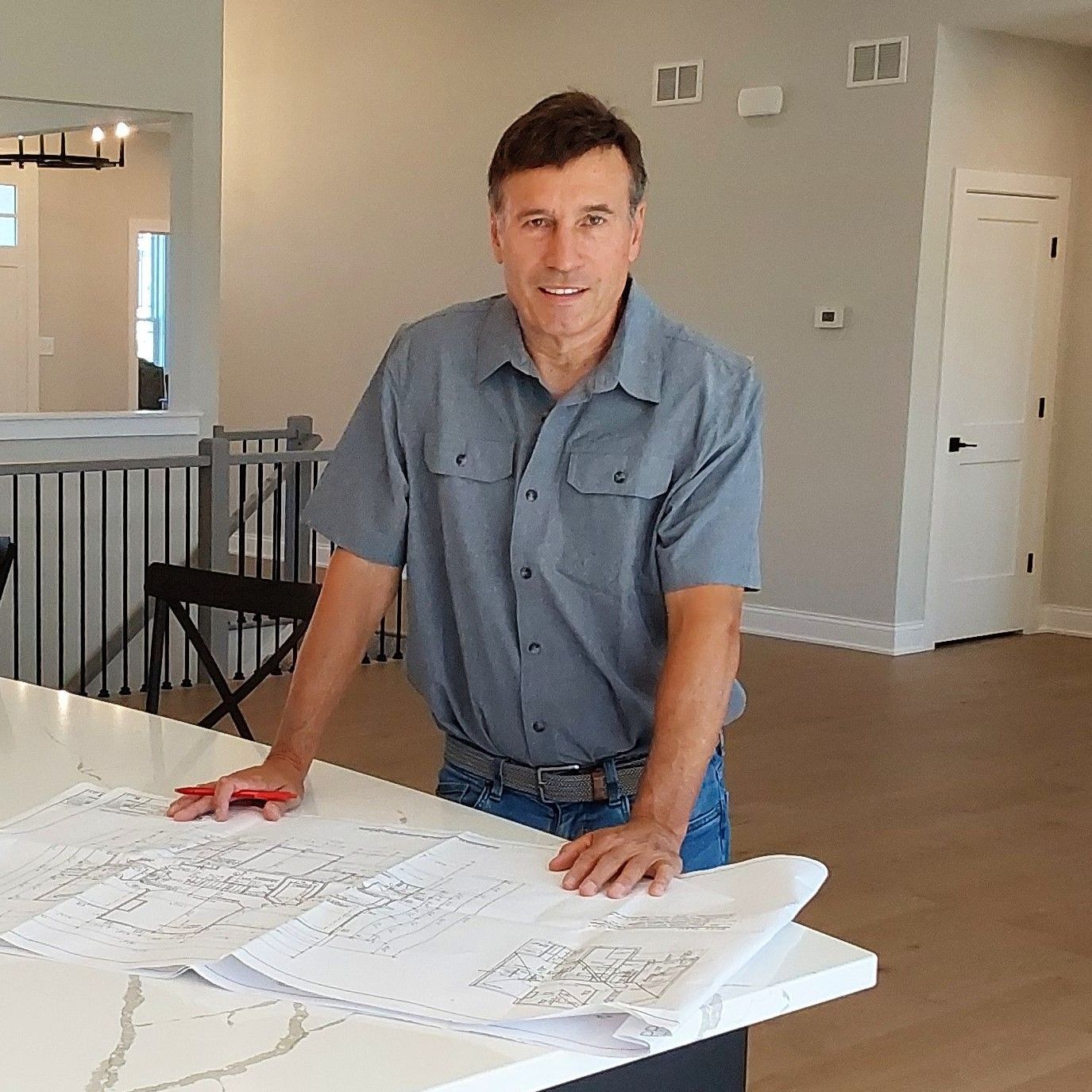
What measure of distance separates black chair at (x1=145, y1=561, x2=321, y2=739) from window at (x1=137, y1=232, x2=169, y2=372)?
1015 centimetres

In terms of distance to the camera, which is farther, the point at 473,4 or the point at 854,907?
the point at 473,4

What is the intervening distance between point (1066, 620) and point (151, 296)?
23.7 feet

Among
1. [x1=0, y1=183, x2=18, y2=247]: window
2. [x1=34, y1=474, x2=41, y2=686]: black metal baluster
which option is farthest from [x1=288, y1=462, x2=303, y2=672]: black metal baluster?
[x1=0, y1=183, x2=18, y2=247]: window

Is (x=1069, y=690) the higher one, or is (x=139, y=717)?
(x=139, y=717)

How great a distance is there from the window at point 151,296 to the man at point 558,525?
11.1m

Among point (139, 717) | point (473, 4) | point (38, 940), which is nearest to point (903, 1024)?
point (139, 717)

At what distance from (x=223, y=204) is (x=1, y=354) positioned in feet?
8.34

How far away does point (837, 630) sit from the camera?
820cm

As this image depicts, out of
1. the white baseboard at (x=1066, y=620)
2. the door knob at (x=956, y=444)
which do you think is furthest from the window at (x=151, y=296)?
the white baseboard at (x=1066, y=620)

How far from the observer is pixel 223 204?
35.1 feet

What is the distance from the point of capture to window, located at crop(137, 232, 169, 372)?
12.8 m

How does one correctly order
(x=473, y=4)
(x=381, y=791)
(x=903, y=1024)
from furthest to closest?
(x=473, y=4), (x=903, y=1024), (x=381, y=791)

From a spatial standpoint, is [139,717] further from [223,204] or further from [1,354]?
[1,354]

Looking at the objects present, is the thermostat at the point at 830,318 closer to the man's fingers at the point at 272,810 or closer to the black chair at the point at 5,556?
the black chair at the point at 5,556
